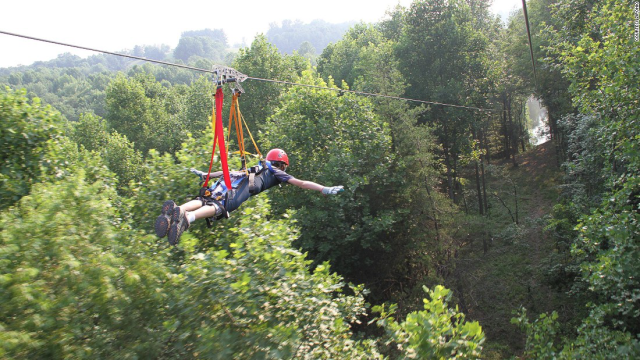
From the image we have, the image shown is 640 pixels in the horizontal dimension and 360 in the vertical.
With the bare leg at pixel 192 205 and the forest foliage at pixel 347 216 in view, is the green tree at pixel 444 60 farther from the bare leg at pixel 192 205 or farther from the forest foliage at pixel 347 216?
the bare leg at pixel 192 205

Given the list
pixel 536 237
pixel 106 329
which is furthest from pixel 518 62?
pixel 106 329

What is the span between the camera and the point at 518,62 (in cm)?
2672

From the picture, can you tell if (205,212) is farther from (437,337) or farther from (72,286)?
(437,337)

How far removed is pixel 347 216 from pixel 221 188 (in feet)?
29.7

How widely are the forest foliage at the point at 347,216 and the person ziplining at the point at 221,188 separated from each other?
316 mm

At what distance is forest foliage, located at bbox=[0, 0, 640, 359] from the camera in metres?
4.11

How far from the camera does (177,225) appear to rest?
5.35m

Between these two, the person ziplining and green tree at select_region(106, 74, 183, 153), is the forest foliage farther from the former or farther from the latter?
the person ziplining

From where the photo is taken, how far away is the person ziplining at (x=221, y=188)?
5445 millimetres

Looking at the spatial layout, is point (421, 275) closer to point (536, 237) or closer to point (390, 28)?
point (536, 237)

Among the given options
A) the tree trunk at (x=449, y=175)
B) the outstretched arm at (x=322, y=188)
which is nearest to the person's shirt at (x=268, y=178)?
the outstretched arm at (x=322, y=188)

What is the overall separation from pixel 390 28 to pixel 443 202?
19.0m

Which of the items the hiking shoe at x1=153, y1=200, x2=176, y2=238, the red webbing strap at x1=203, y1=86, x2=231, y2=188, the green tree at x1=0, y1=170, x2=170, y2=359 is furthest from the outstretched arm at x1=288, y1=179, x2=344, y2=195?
the green tree at x1=0, y1=170, x2=170, y2=359

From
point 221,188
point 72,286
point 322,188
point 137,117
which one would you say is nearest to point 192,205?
point 221,188
